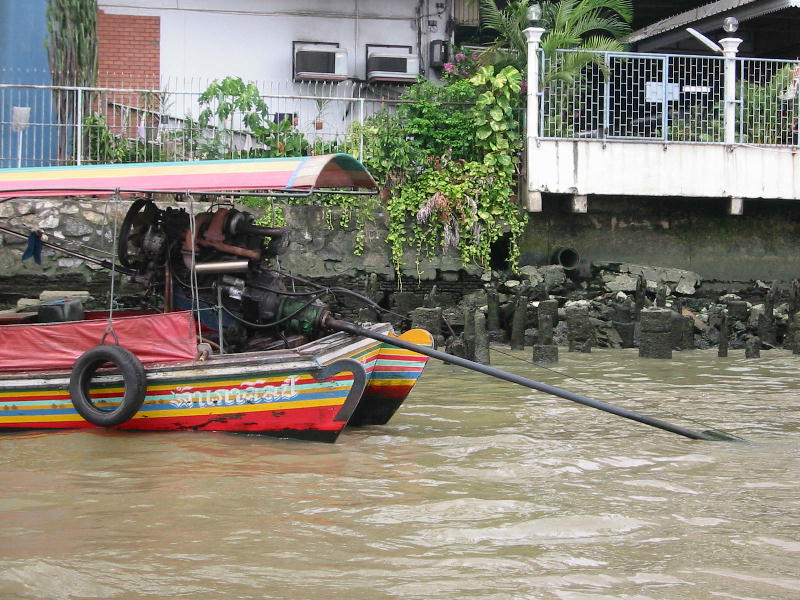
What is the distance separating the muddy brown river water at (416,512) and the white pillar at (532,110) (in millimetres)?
7303

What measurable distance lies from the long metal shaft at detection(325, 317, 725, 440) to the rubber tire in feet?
5.01

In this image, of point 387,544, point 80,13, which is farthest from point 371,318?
point 387,544

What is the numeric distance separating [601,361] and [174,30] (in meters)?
9.96

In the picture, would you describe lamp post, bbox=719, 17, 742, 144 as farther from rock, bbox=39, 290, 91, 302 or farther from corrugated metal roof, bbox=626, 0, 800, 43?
rock, bbox=39, 290, 91, 302

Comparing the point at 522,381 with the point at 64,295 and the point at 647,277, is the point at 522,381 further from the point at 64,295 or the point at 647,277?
the point at 647,277

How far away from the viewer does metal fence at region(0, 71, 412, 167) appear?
53.0 ft

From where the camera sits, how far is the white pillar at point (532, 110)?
55.1 feet

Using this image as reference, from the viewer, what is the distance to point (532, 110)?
16.9 metres

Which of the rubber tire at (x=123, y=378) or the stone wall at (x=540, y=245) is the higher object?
the stone wall at (x=540, y=245)

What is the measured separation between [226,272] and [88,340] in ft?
3.84

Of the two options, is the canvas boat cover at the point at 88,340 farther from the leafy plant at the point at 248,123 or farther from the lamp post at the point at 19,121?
the leafy plant at the point at 248,123

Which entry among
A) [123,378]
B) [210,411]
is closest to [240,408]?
[210,411]

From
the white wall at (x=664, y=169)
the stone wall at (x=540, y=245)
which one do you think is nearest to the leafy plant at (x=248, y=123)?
the stone wall at (x=540, y=245)

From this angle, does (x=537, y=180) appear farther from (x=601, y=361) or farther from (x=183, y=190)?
(x=183, y=190)
